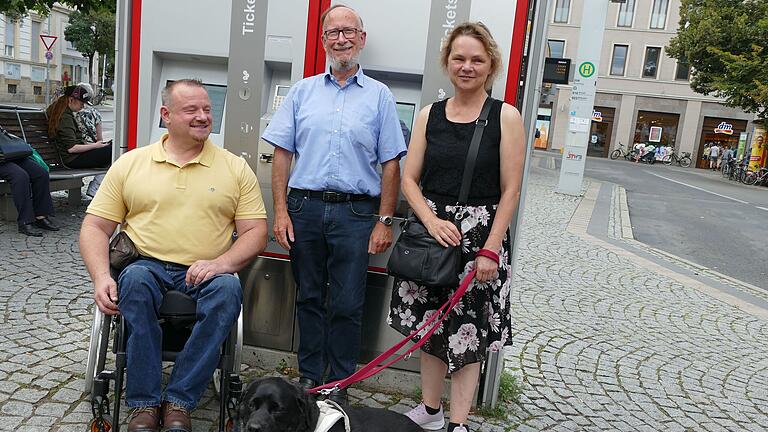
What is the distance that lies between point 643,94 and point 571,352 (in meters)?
39.9

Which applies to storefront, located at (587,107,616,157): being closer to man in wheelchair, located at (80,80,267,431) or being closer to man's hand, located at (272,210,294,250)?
man's hand, located at (272,210,294,250)

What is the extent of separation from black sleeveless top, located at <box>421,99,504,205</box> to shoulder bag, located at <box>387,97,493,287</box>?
0.02m

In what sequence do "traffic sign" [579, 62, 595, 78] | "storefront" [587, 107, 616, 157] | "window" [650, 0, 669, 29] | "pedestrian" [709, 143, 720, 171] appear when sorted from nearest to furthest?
"traffic sign" [579, 62, 595, 78] < "pedestrian" [709, 143, 720, 171] < "window" [650, 0, 669, 29] < "storefront" [587, 107, 616, 157]

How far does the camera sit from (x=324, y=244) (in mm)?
3172

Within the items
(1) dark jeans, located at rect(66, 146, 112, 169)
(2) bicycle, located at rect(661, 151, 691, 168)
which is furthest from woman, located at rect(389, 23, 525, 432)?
(2) bicycle, located at rect(661, 151, 691, 168)

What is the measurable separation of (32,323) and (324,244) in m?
2.30

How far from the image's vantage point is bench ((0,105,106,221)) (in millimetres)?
6793

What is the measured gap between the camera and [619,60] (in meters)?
40.8

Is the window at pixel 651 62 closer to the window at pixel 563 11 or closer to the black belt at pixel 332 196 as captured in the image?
the window at pixel 563 11

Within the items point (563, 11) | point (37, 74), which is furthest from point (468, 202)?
point (37, 74)

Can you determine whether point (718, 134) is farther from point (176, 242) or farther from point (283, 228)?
point (176, 242)

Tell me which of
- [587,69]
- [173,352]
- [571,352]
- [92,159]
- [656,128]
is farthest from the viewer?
[656,128]

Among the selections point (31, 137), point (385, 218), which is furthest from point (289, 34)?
point (31, 137)

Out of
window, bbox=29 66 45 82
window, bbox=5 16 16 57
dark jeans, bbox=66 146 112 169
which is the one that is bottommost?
dark jeans, bbox=66 146 112 169
